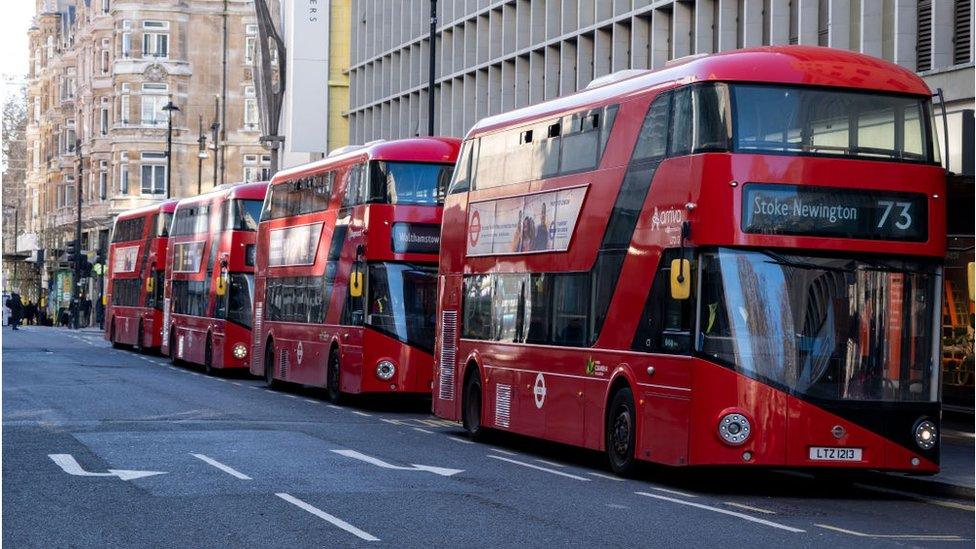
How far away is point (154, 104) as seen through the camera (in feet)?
303

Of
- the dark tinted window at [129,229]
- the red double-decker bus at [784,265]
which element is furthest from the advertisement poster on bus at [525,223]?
the dark tinted window at [129,229]

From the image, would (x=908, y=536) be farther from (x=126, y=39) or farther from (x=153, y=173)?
(x=126, y=39)

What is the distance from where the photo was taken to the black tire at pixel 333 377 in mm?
30062

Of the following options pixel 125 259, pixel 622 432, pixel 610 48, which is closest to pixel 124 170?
pixel 125 259

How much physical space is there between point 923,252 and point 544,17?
2598 cm

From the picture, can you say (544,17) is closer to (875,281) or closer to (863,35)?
(863,35)

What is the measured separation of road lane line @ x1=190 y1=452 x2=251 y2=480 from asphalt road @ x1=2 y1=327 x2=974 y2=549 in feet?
0.07

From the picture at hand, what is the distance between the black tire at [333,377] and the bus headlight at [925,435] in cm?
1503

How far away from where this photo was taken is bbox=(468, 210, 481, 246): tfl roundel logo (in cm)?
2233

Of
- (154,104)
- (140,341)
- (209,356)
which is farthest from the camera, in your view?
(154,104)

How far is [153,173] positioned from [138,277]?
128 feet

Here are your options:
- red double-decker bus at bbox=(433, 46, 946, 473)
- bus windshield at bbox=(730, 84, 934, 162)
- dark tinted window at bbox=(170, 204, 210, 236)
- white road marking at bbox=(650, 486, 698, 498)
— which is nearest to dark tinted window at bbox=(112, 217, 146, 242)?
dark tinted window at bbox=(170, 204, 210, 236)

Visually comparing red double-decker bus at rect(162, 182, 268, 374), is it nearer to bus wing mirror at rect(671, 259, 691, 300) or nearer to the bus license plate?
bus wing mirror at rect(671, 259, 691, 300)

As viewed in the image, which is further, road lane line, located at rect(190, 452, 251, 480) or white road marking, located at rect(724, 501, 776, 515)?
road lane line, located at rect(190, 452, 251, 480)
